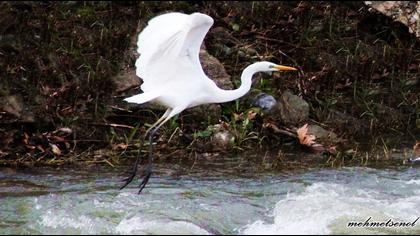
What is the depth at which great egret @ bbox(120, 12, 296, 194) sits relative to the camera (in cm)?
542

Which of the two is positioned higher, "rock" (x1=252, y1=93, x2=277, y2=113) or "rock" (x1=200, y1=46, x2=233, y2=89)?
"rock" (x1=200, y1=46, x2=233, y2=89)

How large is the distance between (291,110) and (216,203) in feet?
8.17

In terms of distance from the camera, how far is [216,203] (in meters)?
5.37

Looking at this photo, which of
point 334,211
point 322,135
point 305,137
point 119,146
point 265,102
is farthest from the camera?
point 265,102

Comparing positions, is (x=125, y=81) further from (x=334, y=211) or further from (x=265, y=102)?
(x=334, y=211)

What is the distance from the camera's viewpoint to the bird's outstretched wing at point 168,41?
211 inches

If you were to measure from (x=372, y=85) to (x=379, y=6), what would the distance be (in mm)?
915

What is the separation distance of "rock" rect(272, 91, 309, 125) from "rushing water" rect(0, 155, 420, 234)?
1.19 metres

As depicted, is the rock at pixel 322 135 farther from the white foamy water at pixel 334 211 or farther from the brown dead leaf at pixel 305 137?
the white foamy water at pixel 334 211

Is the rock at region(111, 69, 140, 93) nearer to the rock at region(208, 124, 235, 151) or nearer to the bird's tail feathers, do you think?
the rock at region(208, 124, 235, 151)

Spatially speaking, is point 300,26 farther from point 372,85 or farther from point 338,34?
point 372,85

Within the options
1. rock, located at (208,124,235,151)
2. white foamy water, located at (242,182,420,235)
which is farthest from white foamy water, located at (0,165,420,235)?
rock, located at (208,124,235,151)

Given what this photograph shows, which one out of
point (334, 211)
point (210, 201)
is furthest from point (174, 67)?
point (334, 211)

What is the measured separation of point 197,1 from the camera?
913cm
